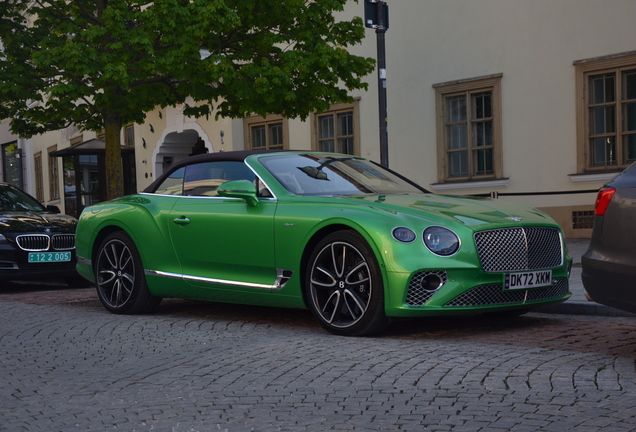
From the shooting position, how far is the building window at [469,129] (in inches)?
713

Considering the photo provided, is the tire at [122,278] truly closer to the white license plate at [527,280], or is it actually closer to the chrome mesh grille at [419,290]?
the chrome mesh grille at [419,290]

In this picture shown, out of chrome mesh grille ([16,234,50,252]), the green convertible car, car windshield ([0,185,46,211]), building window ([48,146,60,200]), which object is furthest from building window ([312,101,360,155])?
building window ([48,146,60,200])

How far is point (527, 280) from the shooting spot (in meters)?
6.61

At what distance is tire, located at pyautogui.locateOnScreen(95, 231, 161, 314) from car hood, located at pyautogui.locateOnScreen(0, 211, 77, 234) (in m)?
3.21

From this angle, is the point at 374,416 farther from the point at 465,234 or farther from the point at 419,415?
the point at 465,234

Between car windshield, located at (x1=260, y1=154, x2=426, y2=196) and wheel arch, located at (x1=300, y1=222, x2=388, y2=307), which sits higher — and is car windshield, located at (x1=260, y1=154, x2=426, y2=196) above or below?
above

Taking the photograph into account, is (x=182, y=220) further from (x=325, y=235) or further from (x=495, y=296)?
(x=495, y=296)

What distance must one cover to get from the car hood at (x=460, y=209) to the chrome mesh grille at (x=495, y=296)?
1.45ft

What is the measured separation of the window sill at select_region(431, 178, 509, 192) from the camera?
18.0 m

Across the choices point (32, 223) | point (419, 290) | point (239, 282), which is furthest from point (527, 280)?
point (32, 223)

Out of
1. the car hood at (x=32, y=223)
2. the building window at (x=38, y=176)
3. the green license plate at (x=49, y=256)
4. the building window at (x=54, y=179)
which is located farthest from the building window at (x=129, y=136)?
the green license plate at (x=49, y=256)

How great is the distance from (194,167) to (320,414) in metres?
4.42

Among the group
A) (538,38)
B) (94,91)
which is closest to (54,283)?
(94,91)

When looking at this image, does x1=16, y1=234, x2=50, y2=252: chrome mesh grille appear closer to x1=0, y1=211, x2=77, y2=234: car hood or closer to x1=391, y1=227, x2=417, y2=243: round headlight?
x1=0, y1=211, x2=77, y2=234: car hood
